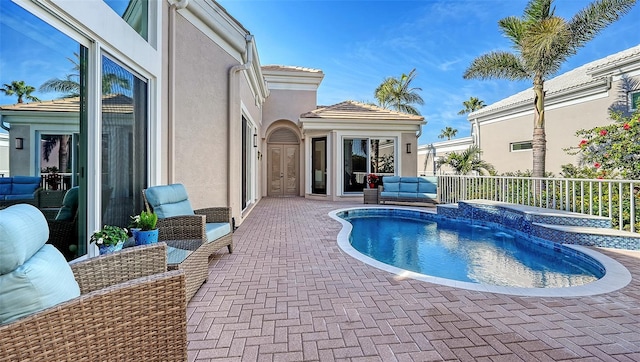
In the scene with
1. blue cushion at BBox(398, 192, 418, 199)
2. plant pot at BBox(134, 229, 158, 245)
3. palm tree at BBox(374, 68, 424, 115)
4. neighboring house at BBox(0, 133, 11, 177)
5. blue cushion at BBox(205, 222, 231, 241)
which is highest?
palm tree at BBox(374, 68, 424, 115)

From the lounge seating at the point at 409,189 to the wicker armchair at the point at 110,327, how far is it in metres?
10.0

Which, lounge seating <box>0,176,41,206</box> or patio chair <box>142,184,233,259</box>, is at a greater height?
lounge seating <box>0,176,41,206</box>

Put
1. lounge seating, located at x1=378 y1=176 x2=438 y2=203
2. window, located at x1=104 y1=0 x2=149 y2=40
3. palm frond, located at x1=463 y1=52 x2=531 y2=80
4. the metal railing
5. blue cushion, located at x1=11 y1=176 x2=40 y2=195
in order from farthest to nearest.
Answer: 1. palm frond, located at x1=463 y1=52 x2=531 y2=80
2. lounge seating, located at x1=378 y1=176 x2=438 y2=203
3. the metal railing
4. window, located at x1=104 y1=0 x2=149 y2=40
5. blue cushion, located at x1=11 y1=176 x2=40 y2=195

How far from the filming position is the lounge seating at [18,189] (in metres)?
2.46

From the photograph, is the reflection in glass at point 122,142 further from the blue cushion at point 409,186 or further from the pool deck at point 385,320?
the blue cushion at point 409,186

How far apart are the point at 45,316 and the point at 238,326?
152 cm

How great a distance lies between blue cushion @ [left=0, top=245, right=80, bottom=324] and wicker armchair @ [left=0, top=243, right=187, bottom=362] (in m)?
0.06

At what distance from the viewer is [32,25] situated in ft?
8.55

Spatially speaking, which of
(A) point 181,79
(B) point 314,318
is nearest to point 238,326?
(B) point 314,318

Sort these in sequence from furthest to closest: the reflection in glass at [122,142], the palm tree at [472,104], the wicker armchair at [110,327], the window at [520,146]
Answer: the palm tree at [472,104] → the window at [520,146] → the reflection in glass at [122,142] → the wicker armchair at [110,327]

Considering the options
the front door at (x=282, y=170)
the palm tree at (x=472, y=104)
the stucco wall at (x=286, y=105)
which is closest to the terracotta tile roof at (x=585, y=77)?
the stucco wall at (x=286, y=105)

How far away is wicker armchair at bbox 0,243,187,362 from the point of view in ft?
4.19

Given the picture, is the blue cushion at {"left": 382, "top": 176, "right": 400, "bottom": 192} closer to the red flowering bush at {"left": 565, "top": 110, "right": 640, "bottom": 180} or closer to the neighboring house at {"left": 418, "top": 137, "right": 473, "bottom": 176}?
the red flowering bush at {"left": 565, "top": 110, "right": 640, "bottom": 180}

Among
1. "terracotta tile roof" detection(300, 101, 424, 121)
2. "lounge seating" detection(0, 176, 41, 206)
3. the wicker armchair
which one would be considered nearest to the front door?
"terracotta tile roof" detection(300, 101, 424, 121)
